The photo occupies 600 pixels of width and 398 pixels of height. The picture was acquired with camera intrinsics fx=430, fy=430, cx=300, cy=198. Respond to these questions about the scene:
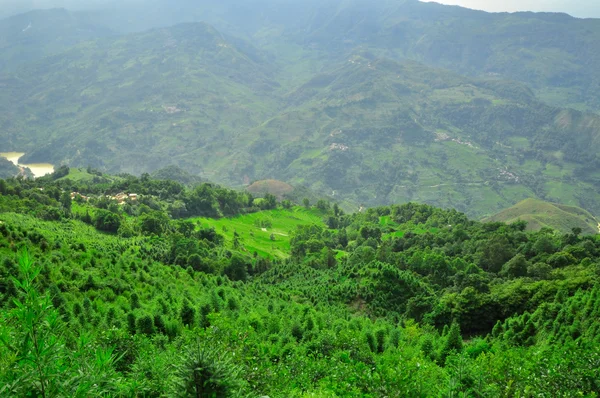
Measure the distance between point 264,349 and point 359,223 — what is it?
134 metres

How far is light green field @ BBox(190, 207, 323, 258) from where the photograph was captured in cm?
12900

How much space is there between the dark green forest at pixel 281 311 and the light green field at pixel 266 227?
3.88 m

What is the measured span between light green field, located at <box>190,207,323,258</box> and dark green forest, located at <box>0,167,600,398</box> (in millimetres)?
3884

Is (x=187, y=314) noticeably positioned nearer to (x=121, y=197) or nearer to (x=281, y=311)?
(x=281, y=311)

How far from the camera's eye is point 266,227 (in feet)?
516

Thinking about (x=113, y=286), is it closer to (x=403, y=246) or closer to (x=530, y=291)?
(x=530, y=291)

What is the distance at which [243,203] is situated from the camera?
557 feet

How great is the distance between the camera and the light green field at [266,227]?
129m

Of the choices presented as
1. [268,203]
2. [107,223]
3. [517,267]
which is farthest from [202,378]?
[268,203]

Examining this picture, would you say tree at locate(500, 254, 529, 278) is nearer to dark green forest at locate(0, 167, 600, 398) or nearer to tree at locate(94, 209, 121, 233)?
dark green forest at locate(0, 167, 600, 398)

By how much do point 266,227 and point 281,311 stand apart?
357 ft

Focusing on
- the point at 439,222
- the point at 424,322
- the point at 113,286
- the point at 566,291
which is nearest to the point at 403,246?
the point at 439,222

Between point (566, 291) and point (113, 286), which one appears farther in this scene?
point (566, 291)

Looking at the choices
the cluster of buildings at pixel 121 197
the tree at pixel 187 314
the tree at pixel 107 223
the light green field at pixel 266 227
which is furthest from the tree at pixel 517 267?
the cluster of buildings at pixel 121 197
